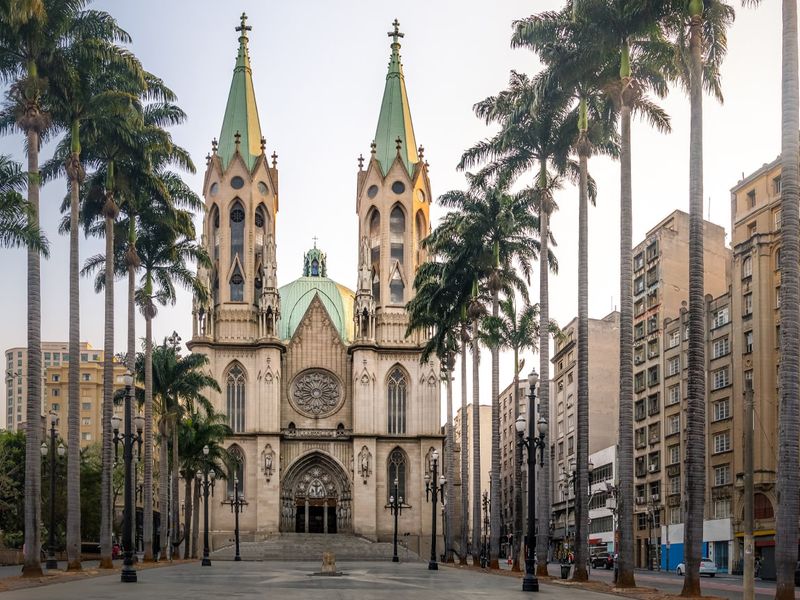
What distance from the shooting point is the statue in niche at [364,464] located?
8500cm

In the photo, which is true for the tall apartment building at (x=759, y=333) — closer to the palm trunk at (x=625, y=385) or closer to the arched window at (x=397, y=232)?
the arched window at (x=397, y=232)

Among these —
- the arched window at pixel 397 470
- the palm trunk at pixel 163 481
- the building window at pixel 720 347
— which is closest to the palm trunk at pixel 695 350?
the palm trunk at pixel 163 481

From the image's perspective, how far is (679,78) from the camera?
35.2 meters

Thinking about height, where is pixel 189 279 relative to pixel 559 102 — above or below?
below

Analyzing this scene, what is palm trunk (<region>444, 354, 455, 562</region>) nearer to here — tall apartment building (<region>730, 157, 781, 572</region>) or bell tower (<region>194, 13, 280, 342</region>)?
tall apartment building (<region>730, 157, 781, 572</region>)

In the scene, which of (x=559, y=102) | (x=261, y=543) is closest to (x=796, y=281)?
(x=559, y=102)

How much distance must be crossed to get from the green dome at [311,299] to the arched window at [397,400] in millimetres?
6632

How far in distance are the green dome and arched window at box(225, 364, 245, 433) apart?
7017mm

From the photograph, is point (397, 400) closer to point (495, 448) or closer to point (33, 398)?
point (495, 448)

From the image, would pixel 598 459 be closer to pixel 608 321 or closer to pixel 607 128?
pixel 608 321

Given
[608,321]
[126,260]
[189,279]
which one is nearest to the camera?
[126,260]

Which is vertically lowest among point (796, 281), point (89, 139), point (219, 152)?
point (796, 281)

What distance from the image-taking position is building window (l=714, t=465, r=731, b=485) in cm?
7112

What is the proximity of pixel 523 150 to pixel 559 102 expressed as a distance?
5264 mm
